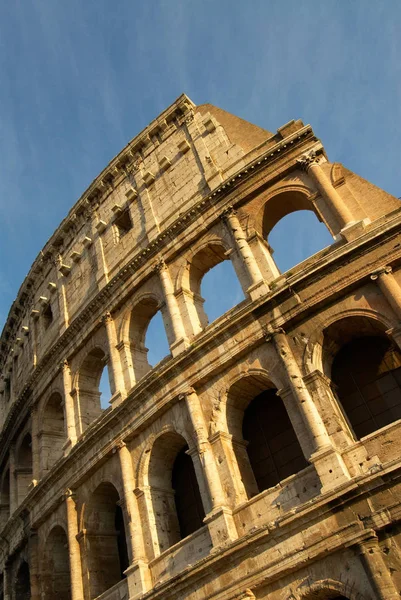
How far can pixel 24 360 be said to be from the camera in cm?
2120

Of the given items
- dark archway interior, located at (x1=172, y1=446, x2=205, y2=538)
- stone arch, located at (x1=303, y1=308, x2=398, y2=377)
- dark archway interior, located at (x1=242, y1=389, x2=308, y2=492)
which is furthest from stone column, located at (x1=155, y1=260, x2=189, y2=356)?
stone arch, located at (x1=303, y1=308, x2=398, y2=377)

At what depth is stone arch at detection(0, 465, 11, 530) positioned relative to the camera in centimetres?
1947

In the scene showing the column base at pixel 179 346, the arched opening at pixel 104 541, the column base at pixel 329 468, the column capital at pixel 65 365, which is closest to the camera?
the column base at pixel 329 468

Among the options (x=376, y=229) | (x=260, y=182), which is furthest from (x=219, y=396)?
(x=260, y=182)

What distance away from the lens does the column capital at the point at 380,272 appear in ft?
35.5

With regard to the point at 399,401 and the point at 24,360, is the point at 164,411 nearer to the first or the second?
the point at 399,401

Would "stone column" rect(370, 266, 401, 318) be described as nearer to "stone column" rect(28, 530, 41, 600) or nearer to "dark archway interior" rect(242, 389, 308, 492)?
"dark archway interior" rect(242, 389, 308, 492)

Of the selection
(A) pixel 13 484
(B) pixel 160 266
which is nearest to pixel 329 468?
(B) pixel 160 266


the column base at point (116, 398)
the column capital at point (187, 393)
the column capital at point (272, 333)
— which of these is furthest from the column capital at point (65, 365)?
the column capital at point (272, 333)

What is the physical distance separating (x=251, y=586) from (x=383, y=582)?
232 centimetres

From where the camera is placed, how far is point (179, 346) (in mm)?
13359

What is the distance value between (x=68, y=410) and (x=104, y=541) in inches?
152

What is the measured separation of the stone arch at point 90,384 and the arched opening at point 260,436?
5129 millimetres

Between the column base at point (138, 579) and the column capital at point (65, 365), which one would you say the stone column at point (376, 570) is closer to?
the column base at point (138, 579)
